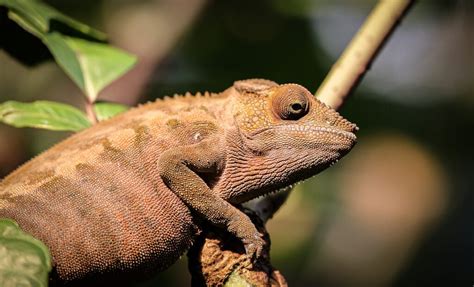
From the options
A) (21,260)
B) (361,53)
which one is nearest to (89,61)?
(361,53)

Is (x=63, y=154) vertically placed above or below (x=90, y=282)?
above

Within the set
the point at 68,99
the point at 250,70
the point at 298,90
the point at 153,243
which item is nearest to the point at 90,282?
the point at 153,243

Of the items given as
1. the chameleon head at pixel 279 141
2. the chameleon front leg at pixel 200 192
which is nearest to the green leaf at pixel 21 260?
the chameleon front leg at pixel 200 192

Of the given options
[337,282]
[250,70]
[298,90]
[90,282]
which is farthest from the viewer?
[337,282]

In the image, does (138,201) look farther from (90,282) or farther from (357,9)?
(357,9)

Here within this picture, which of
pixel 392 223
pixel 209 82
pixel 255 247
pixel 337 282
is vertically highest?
pixel 255 247

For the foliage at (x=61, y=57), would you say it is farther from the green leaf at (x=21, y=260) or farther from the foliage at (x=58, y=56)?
the green leaf at (x=21, y=260)

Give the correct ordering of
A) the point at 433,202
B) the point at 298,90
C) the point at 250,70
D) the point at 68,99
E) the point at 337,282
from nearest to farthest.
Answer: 1. the point at 298,90
2. the point at 68,99
3. the point at 250,70
4. the point at 337,282
5. the point at 433,202

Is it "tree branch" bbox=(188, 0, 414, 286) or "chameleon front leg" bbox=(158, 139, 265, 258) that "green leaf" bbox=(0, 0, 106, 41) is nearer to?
"chameleon front leg" bbox=(158, 139, 265, 258)
